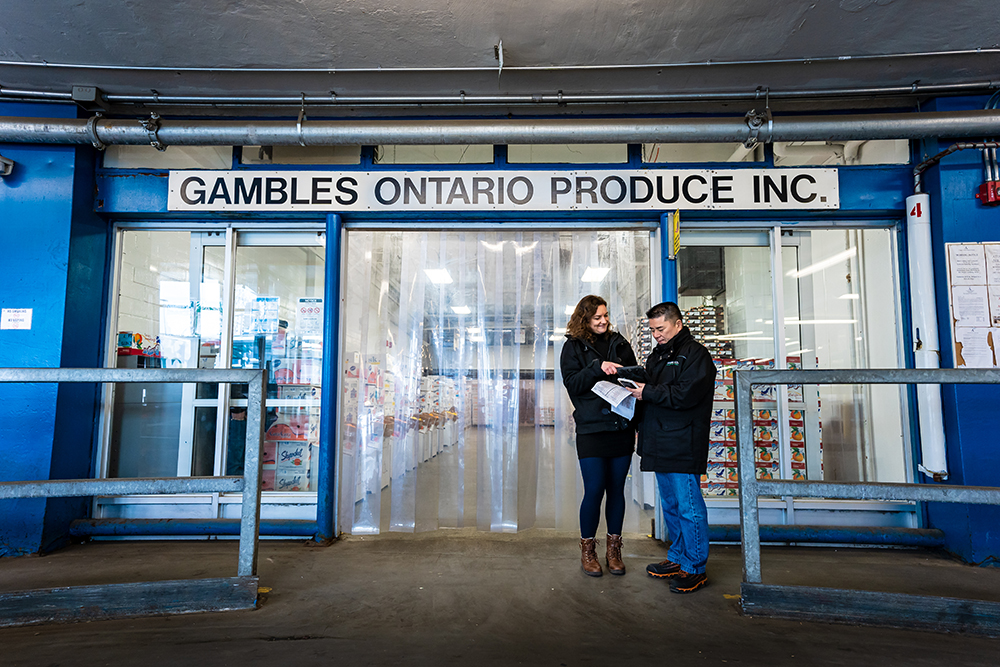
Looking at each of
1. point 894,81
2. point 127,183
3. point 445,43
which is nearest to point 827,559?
point 894,81

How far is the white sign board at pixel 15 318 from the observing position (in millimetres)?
4258

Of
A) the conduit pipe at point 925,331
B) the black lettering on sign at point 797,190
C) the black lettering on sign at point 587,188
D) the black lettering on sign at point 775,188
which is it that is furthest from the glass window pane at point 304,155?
the conduit pipe at point 925,331

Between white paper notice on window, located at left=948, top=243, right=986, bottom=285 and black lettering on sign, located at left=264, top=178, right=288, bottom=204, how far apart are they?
5.18m

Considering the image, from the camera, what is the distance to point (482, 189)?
14.9 feet

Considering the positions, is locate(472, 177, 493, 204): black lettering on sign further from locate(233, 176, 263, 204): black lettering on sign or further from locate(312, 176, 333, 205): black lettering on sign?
locate(233, 176, 263, 204): black lettering on sign

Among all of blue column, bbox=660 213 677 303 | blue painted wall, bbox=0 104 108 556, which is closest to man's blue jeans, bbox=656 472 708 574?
blue column, bbox=660 213 677 303

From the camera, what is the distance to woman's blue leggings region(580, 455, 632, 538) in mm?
3592

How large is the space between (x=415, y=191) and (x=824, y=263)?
351cm

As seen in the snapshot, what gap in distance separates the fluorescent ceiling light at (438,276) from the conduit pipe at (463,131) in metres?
1.03

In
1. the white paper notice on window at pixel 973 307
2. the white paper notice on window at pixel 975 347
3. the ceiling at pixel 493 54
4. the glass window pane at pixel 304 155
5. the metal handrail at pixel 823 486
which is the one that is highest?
the ceiling at pixel 493 54

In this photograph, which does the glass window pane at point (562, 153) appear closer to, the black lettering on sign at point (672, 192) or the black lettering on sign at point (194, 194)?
the black lettering on sign at point (672, 192)

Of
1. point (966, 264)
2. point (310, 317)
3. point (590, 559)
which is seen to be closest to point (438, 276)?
point (310, 317)

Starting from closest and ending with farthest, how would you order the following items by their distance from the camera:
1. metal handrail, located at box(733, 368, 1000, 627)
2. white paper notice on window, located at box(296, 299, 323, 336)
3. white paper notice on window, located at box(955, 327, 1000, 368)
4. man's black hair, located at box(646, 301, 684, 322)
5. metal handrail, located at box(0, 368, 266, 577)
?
metal handrail, located at box(733, 368, 1000, 627) < metal handrail, located at box(0, 368, 266, 577) < man's black hair, located at box(646, 301, 684, 322) < white paper notice on window, located at box(955, 327, 1000, 368) < white paper notice on window, located at box(296, 299, 323, 336)

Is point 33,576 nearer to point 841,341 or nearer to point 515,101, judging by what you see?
point 515,101
